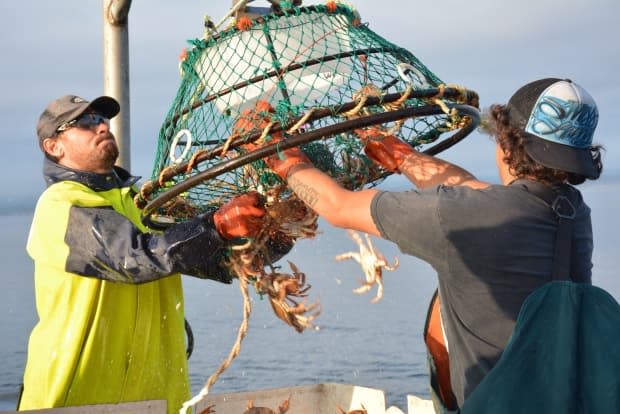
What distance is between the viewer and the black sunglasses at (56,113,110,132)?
3.49 meters

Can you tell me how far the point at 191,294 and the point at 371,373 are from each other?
938 centimetres

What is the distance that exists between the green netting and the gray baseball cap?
587mm

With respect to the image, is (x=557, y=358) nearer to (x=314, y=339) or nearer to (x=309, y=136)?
(x=309, y=136)

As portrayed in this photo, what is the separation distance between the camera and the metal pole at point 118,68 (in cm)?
427

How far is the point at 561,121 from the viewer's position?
2.44 metres

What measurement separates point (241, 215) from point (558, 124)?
1.14 m

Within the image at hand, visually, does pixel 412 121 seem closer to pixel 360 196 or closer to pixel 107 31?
pixel 360 196

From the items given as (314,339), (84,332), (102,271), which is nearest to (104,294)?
(84,332)

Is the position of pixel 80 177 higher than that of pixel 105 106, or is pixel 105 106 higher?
pixel 105 106

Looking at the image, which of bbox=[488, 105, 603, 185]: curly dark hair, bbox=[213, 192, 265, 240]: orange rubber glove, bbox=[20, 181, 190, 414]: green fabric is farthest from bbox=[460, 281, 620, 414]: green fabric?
bbox=[20, 181, 190, 414]: green fabric

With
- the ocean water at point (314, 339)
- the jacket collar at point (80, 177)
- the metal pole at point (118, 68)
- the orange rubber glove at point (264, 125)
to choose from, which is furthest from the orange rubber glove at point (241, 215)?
the ocean water at point (314, 339)

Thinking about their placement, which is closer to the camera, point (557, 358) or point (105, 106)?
point (557, 358)

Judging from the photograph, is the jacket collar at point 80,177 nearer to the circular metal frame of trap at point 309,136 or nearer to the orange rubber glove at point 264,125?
the circular metal frame of trap at point 309,136

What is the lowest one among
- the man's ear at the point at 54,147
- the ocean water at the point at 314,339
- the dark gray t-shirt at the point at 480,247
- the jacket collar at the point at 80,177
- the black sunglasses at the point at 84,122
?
the ocean water at the point at 314,339
